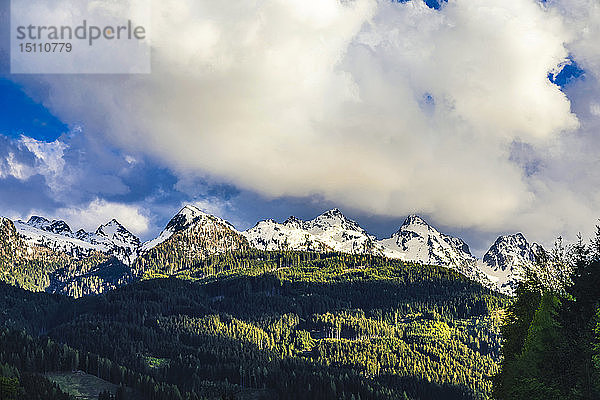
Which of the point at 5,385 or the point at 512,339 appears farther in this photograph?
the point at 5,385

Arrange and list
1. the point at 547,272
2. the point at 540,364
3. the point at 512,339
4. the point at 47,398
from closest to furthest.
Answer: the point at 540,364, the point at 547,272, the point at 512,339, the point at 47,398

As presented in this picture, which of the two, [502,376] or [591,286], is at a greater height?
[591,286]

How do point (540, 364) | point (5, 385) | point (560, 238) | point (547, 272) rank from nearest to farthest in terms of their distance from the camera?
1. point (540, 364)
2. point (560, 238)
3. point (547, 272)
4. point (5, 385)

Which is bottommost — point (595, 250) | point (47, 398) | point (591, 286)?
point (47, 398)

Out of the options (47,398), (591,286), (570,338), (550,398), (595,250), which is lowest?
(47,398)

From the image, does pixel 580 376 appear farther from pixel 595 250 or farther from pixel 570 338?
pixel 595 250

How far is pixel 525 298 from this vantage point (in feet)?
279

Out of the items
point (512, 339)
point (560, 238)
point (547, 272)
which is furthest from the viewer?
point (512, 339)

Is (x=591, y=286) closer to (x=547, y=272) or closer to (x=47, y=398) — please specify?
(x=547, y=272)

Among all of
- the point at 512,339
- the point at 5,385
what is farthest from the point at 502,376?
the point at 5,385

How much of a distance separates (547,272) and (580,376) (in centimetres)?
2869

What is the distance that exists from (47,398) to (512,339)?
152 metres

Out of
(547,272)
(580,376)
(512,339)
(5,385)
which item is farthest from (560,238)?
(5,385)

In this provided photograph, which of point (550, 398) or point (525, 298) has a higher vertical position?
point (525, 298)
